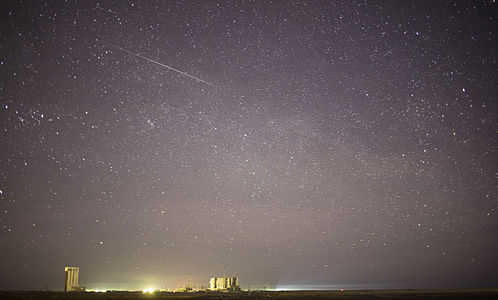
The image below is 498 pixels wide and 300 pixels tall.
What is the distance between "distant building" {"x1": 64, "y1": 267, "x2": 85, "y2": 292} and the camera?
91.4 m

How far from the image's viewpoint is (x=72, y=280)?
3669 inches

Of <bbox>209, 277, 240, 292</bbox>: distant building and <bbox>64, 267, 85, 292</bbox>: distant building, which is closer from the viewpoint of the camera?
<bbox>64, 267, 85, 292</bbox>: distant building

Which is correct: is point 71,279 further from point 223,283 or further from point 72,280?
point 223,283

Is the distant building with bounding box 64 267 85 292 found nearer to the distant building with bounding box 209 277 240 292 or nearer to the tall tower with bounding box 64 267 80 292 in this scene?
the tall tower with bounding box 64 267 80 292

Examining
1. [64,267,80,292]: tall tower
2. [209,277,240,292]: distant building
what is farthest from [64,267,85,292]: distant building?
[209,277,240,292]: distant building

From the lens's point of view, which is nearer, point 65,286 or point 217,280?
point 65,286

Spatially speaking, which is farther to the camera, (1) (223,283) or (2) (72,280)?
(1) (223,283)

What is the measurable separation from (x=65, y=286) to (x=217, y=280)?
47.9m

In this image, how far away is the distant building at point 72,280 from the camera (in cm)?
9144

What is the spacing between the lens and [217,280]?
417ft

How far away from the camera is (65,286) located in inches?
3595

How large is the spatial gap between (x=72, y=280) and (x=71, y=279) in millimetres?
406

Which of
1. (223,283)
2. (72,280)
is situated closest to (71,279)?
(72,280)

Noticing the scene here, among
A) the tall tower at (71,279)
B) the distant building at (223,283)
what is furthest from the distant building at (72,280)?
the distant building at (223,283)
